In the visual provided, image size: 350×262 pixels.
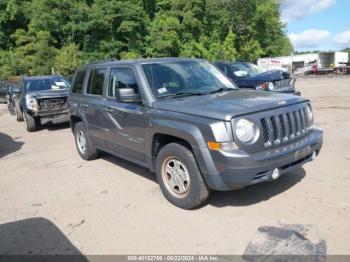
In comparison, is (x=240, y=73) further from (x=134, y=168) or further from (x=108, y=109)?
(x=108, y=109)

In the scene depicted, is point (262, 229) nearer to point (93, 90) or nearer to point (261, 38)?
point (93, 90)

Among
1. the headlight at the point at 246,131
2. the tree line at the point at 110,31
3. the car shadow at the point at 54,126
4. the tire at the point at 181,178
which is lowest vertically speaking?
the car shadow at the point at 54,126

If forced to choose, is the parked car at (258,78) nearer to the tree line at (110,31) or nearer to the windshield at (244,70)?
the windshield at (244,70)

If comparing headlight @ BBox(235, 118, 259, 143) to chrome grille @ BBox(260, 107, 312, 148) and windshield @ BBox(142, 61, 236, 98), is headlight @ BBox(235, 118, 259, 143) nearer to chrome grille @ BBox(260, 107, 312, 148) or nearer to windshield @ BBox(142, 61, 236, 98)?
chrome grille @ BBox(260, 107, 312, 148)

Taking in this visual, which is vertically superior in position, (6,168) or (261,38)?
(261,38)

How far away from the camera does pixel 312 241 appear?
3.77 m

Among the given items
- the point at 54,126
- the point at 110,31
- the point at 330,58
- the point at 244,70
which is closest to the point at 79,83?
the point at 54,126

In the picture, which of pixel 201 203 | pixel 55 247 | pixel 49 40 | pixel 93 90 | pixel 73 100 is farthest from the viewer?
pixel 49 40

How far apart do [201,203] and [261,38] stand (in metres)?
56.3

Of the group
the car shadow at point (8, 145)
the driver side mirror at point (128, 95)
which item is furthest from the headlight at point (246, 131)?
the car shadow at point (8, 145)

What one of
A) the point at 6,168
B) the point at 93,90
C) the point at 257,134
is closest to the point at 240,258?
the point at 257,134

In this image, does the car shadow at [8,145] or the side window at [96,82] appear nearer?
the side window at [96,82]

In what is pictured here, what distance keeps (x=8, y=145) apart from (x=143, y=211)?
6.42m

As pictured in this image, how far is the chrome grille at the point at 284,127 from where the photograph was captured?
14.0 feet
